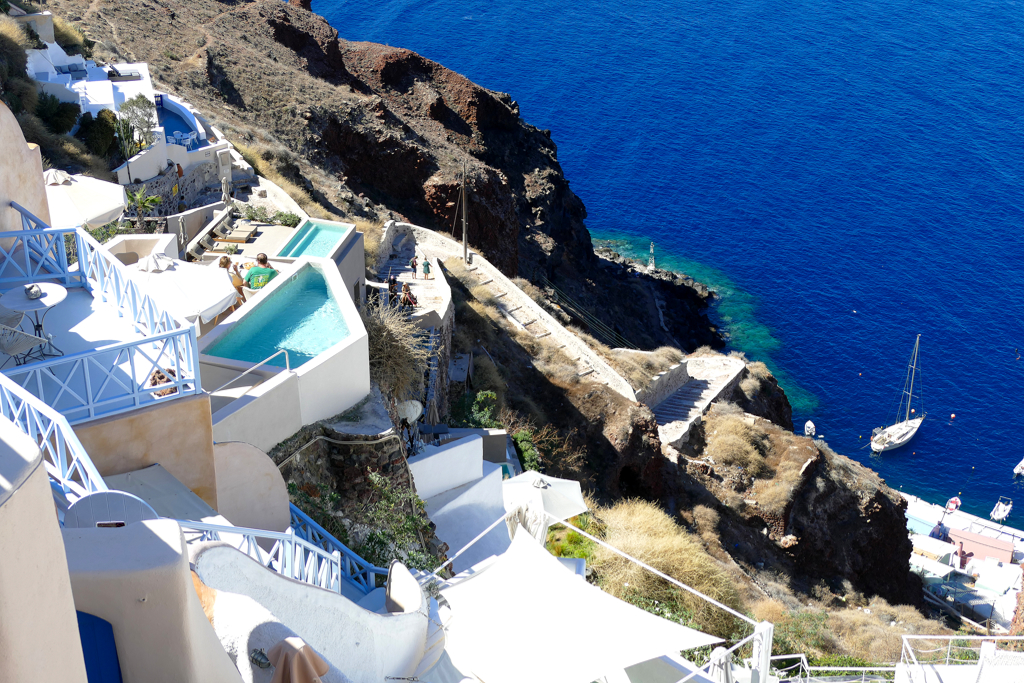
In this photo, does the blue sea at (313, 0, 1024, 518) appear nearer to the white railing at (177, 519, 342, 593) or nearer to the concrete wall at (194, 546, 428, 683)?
the concrete wall at (194, 546, 428, 683)

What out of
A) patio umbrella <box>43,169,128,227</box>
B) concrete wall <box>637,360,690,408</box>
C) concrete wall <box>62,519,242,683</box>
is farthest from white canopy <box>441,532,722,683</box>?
concrete wall <box>637,360,690,408</box>

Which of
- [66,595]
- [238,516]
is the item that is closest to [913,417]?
[238,516]

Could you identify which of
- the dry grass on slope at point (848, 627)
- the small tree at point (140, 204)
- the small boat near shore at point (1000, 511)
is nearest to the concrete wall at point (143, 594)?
the dry grass on slope at point (848, 627)

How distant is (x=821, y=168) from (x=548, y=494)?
256ft

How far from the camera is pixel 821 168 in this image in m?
85.3

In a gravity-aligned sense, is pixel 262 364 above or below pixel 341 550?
above

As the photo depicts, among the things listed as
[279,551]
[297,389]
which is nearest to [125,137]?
[297,389]

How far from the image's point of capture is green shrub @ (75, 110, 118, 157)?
25703 mm

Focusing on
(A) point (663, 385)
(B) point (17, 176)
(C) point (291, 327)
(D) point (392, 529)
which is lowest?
(A) point (663, 385)

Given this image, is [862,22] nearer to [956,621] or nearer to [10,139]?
[956,621]

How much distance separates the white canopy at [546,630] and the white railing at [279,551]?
2.57m

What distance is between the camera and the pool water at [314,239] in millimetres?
18484

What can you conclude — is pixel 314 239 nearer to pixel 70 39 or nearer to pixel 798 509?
pixel 798 509

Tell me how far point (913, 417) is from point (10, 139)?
5786cm
